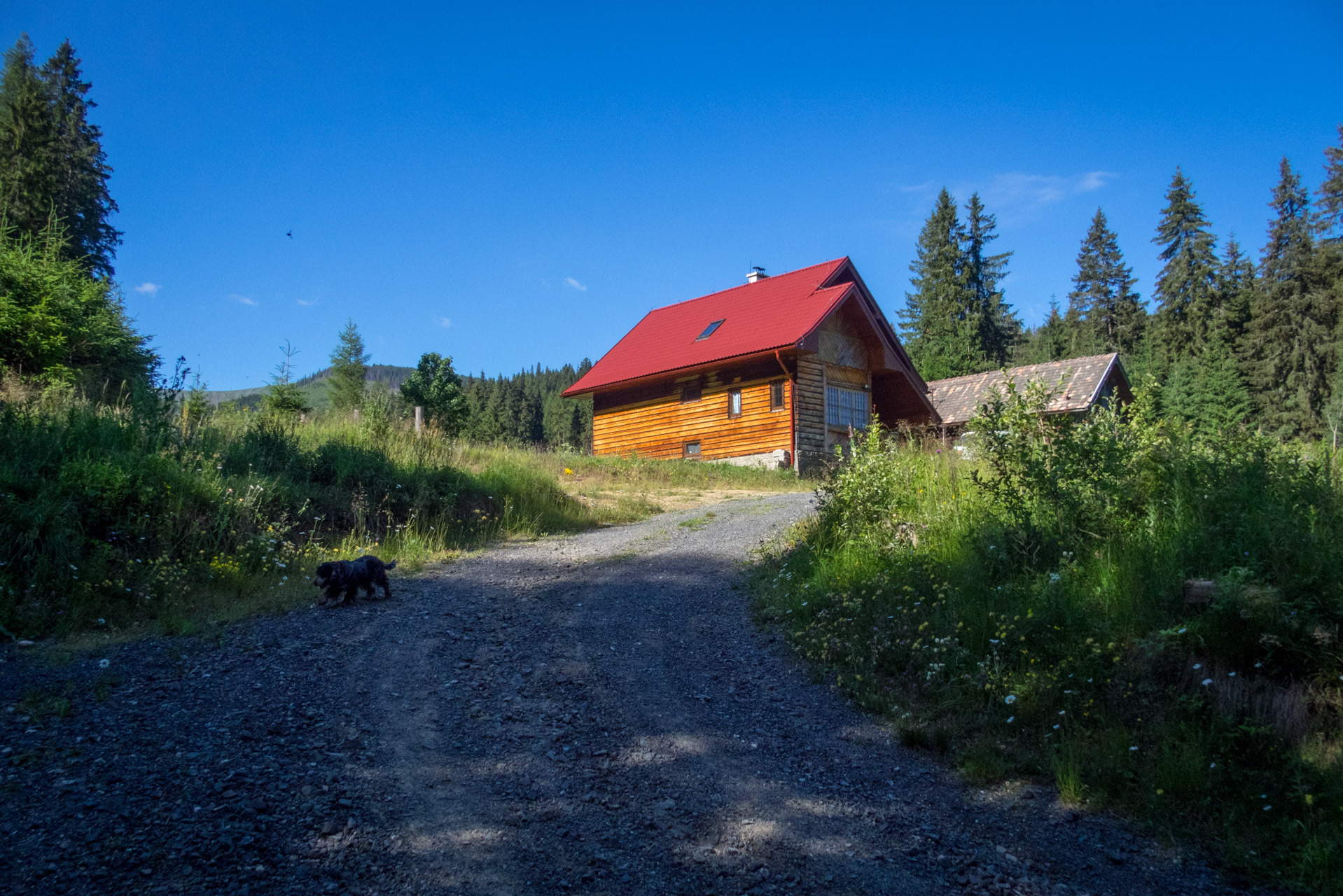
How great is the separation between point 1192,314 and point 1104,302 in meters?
12.7

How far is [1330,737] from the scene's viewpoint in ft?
12.0

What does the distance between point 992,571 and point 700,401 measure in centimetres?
1842

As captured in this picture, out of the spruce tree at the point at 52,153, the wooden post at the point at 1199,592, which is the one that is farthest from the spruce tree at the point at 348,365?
the wooden post at the point at 1199,592

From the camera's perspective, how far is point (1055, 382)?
24047mm

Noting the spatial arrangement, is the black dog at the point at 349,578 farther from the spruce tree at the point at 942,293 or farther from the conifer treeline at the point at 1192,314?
the spruce tree at the point at 942,293

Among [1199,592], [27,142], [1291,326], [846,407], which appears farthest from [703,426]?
[1291,326]

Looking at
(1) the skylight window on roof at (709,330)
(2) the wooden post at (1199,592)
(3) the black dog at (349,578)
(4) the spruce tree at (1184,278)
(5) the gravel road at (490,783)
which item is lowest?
(5) the gravel road at (490,783)

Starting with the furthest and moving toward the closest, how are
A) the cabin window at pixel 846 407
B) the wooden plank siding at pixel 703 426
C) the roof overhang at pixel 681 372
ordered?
1. the cabin window at pixel 846 407
2. the wooden plank siding at pixel 703 426
3. the roof overhang at pixel 681 372

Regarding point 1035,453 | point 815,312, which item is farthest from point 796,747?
point 815,312

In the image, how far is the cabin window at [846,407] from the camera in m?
23.0

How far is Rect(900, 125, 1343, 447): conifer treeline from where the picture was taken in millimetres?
34625

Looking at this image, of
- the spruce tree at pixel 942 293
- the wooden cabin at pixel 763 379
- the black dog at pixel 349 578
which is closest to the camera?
the black dog at pixel 349 578

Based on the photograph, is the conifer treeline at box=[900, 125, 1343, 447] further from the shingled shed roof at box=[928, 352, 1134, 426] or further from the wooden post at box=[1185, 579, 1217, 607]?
the wooden post at box=[1185, 579, 1217, 607]

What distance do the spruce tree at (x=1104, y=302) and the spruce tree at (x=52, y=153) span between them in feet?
181
